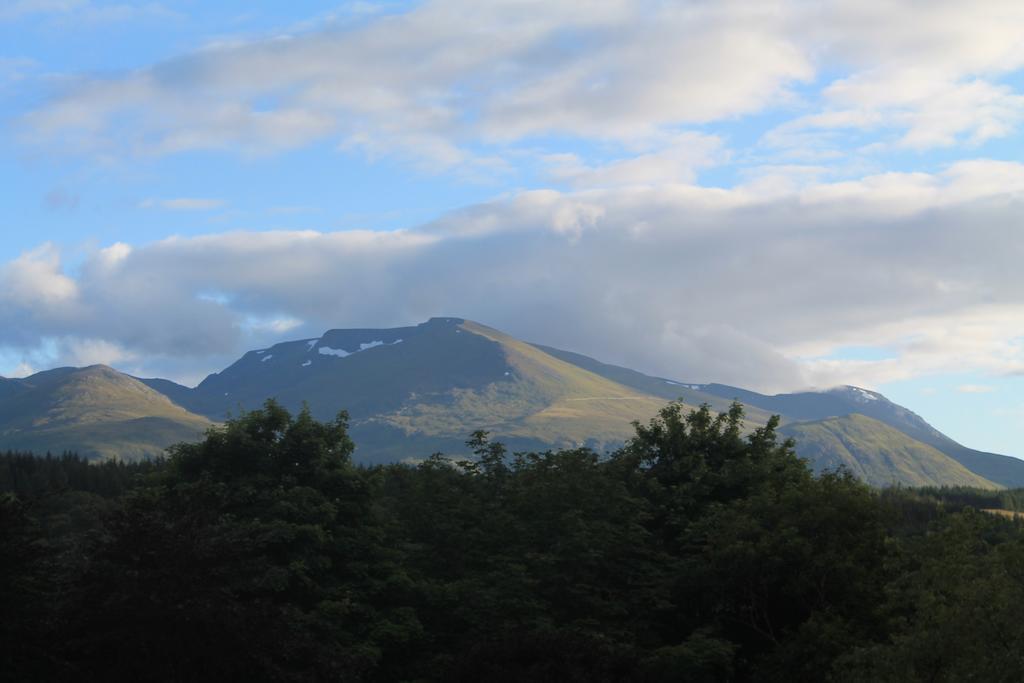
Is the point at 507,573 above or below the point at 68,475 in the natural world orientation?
above

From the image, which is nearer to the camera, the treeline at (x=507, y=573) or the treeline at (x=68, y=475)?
the treeline at (x=507, y=573)

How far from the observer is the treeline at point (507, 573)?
106 ft

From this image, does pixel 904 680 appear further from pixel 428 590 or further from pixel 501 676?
pixel 428 590

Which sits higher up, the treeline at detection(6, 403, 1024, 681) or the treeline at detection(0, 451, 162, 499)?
the treeline at detection(6, 403, 1024, 681)

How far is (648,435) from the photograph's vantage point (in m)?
60.0

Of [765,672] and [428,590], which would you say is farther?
[428,590]

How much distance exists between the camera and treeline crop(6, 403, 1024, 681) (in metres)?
32.2

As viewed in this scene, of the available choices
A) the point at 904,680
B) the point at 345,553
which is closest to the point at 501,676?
the point at 904,680

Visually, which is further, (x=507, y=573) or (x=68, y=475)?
(x=68, y=475)

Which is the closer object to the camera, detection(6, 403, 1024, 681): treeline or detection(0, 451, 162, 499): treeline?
detection(6, 403, 1024, 681): treeline

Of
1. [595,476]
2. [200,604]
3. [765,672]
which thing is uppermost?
[595,476]

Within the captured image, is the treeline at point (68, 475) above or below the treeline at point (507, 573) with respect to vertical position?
below

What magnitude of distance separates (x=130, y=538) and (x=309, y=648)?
620 cm

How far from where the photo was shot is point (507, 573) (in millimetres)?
47469
